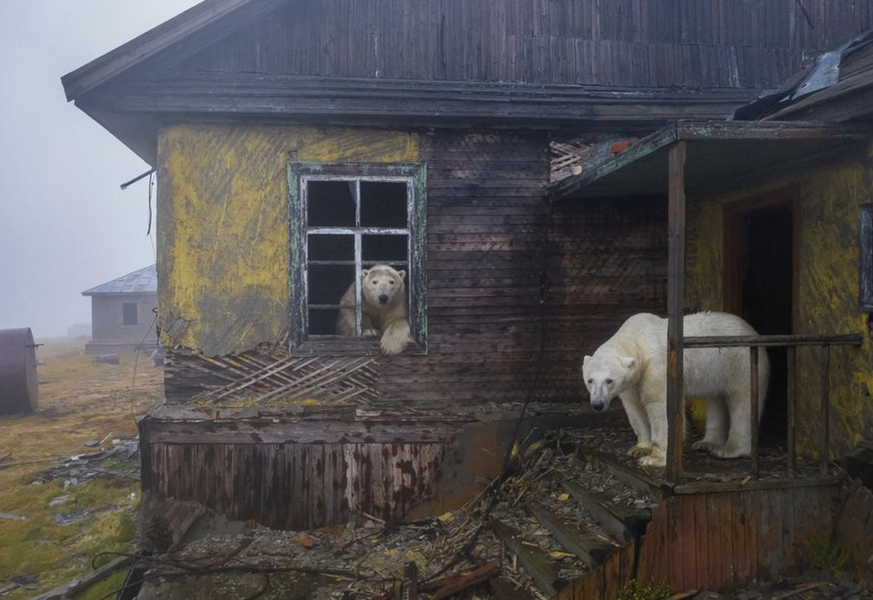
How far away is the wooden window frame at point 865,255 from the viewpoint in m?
4.31

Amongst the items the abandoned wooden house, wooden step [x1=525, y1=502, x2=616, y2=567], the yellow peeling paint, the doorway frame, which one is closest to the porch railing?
wooden step [x1=525, y1=502, x2=616, y2=567]

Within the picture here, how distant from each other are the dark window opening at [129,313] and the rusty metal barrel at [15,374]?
1228cm

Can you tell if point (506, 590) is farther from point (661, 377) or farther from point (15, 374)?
point (15, 374)

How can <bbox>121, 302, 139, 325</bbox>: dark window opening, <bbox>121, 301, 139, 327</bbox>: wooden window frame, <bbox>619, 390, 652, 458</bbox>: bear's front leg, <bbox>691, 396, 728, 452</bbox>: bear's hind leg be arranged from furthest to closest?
<bbox>121, 302, 139, 325</bbox>: dark window opening → <bbox>121, 301, 139, 327</bbox>: wooden window frame → <bbox>691, 396, 728, 452</bbox>: bear's hind leg → <bbox>619, 390, 652, 458</bbox>: bear's front leg

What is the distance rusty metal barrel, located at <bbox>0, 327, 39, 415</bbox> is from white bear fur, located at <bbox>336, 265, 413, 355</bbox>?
12268mm

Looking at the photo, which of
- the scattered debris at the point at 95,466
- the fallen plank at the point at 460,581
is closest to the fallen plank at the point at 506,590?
the fallen plank at the point at 460,581

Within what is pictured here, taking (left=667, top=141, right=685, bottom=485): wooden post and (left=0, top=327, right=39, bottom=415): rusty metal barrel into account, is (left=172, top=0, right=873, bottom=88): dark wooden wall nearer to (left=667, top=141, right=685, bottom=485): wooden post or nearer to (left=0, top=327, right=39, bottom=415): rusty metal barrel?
(left=667, top=141, right=685, bottom=485): wooden post

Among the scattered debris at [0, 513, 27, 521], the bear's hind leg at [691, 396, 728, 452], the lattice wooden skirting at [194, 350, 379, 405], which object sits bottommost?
the scattered debris at [0, 513, 27, 521]

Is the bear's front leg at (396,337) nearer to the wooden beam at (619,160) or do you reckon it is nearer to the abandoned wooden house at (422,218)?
the abandoned wooden house at (422,218)

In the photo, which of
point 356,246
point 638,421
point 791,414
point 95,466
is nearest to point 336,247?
point 356,246

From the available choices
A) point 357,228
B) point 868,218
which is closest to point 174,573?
point 357,228

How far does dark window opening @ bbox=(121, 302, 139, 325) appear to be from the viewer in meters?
27.0

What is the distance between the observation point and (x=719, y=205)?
6168mm

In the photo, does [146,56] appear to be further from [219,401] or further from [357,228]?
[219,401]
